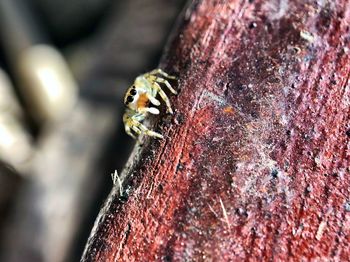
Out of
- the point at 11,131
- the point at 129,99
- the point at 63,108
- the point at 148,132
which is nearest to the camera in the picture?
the point at 148,132

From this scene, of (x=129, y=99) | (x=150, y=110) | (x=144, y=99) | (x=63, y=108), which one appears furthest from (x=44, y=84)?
(x=150, y=110)

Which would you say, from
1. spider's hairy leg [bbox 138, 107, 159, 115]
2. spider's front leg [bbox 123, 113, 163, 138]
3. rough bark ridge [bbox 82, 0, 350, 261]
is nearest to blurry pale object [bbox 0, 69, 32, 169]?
spider's front leg [bbox 123, 113, 163, 138]

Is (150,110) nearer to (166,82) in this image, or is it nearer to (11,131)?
(166,82)

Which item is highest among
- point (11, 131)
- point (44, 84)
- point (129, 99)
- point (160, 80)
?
point (160, 80)

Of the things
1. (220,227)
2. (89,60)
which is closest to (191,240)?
(220,227)

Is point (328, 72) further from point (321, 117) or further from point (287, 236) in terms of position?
point (287, 236)

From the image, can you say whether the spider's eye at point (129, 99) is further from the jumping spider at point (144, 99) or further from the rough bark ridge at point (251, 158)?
the rough bark ridge at point (251, 158)

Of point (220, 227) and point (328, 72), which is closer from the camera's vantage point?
point (220, 227)

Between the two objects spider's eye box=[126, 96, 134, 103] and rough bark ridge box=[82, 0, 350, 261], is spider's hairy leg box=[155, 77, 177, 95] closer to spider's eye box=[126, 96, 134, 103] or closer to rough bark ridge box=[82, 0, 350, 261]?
rough bark ridge box=[82, 0, 350, 261]

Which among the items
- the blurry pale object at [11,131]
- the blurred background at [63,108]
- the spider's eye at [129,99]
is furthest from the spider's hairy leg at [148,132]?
the blurry pale object at [11,131]
